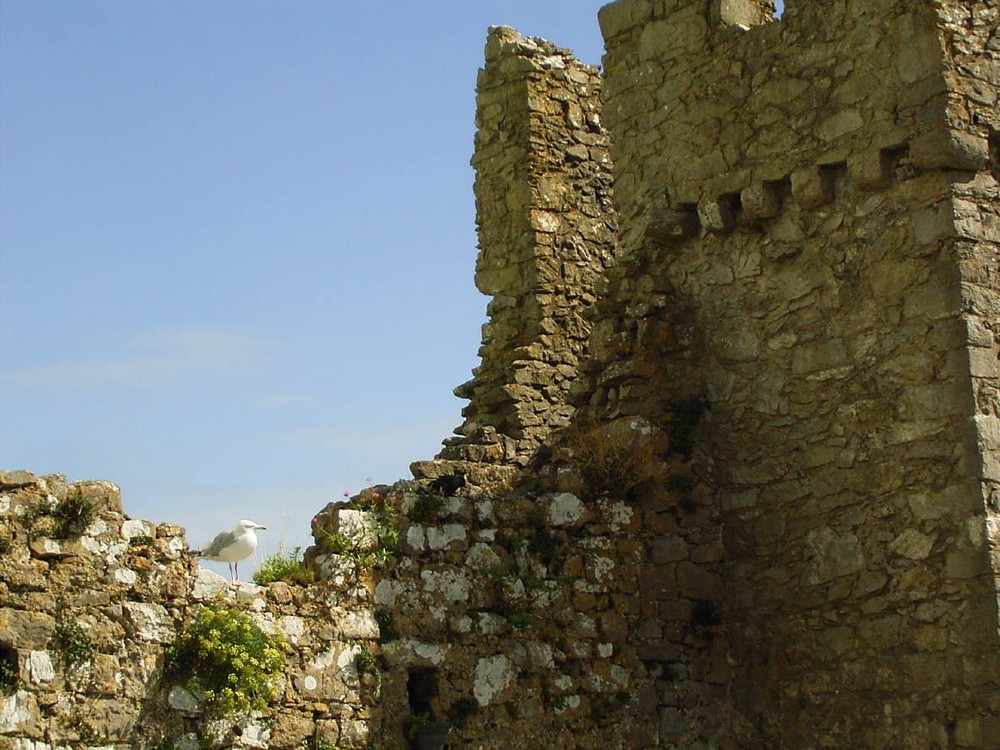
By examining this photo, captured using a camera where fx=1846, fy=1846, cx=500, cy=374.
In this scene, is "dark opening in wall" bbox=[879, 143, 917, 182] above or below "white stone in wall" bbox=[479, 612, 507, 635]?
above

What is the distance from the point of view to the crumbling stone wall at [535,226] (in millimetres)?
13688

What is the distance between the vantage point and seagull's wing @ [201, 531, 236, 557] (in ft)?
30.1

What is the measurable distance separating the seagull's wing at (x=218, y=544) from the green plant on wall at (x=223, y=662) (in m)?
0.39

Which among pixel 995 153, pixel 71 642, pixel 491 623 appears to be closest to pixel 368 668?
pixel 491 623

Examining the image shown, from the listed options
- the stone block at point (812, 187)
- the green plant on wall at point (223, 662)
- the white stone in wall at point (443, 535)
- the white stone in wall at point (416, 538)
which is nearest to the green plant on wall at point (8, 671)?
the green plant on wall at point (223, 662)

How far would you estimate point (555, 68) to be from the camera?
14555 mm

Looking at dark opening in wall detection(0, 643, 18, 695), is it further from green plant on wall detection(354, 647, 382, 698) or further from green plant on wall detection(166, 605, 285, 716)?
green plant on wall detection(354, 647, 382, 698)

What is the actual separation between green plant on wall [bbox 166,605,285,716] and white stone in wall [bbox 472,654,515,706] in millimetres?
1260

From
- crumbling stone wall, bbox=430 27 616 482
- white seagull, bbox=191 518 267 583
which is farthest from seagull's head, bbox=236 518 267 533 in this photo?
crumbling stone wall, bbox=430 27 616 482

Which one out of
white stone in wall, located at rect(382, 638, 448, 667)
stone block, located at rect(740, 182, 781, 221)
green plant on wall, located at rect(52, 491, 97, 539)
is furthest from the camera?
stone block, located at rect(740, 182, 781, 221)

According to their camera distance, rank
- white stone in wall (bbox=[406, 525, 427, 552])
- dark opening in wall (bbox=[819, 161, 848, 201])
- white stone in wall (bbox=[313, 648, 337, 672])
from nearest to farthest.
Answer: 1. white stone in wall (bbox=[313, 648, 337, 672])
2. white stone in wall (bbox=[406, 525, 427, 552])
3. dark opening in wall (bbox=[819, 161, 848, 201])

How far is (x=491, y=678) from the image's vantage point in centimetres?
975

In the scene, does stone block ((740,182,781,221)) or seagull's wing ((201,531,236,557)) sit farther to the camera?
stone block ((740,182,781,221))

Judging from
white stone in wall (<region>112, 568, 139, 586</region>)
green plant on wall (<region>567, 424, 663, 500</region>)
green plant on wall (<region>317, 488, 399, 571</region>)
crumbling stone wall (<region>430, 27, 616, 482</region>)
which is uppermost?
crumbling stone wall (<region>430, 27, 616, 482</region>)
